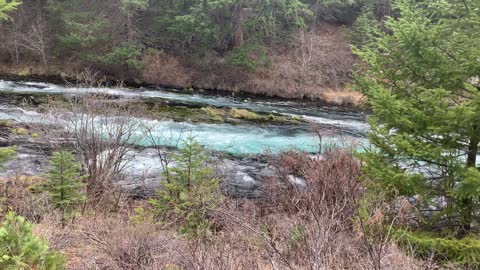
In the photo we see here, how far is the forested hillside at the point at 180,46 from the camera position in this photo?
29.0 metres

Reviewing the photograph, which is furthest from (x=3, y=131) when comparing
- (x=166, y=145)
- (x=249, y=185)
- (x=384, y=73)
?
(x=384, y=73)

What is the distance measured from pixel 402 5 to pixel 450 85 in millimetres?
1555

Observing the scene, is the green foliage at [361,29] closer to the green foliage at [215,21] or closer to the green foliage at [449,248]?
the green foliage at [215,21]

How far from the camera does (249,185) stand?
1248 cm

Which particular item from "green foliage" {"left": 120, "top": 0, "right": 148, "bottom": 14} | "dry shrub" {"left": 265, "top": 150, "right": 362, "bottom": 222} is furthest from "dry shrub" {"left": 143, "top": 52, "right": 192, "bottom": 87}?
"dry shrub" {"left": 265, "top": 150, "right": 362, "bottom": 222}

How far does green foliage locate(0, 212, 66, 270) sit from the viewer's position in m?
3.83

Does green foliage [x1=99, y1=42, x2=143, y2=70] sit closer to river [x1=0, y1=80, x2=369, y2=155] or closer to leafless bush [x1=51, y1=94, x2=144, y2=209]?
river [x1=0, y1=80, x2=369, y2=155]

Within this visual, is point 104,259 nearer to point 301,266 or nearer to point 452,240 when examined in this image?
point 301,266

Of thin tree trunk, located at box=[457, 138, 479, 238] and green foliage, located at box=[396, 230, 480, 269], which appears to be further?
thin tree trunk, located at box=[457, 138, 479, 238]

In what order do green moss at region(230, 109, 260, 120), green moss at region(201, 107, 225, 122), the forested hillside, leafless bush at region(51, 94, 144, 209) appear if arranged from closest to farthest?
leafless bush at region(51, 94, 144, 209) < green moss at region(201, 107, 225, 122) < green moss at region(230, 109, 260, 120) < the forested hillside

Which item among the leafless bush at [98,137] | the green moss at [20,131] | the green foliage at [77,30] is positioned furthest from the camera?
the green foliage at [77,30]

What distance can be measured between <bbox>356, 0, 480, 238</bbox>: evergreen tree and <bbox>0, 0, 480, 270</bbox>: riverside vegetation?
0.02 m

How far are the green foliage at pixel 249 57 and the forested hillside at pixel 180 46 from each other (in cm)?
7

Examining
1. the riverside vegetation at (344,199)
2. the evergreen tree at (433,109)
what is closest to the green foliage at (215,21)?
the riverside vegetation at (344,199)
